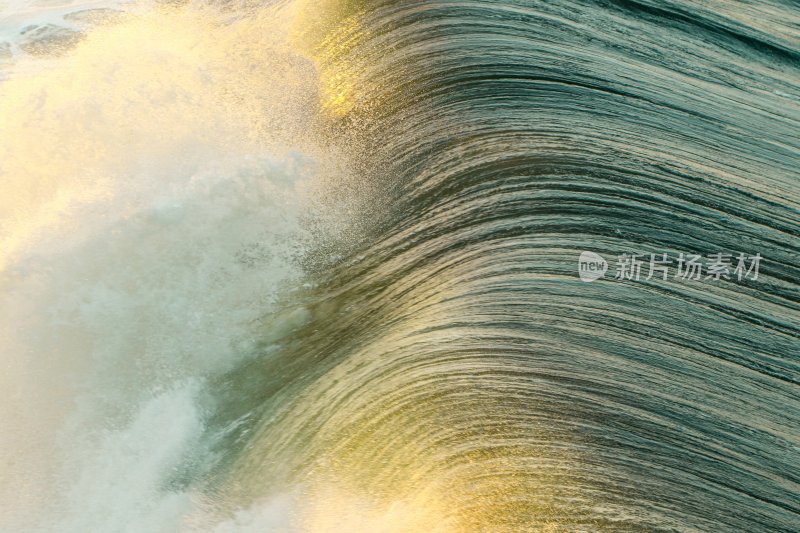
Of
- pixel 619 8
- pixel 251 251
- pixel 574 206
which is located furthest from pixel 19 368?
pixel 619 8

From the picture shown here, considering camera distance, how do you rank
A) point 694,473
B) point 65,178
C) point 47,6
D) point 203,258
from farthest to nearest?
point 47,6 → point 65,178 → point 203,258 → point 694,473

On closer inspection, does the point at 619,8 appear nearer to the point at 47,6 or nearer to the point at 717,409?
the point at 717,409

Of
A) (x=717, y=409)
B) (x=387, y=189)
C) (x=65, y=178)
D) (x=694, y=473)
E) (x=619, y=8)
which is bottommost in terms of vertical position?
(x=694, y=473)

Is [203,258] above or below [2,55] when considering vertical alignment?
below

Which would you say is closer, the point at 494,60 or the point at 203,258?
the point at 203,258

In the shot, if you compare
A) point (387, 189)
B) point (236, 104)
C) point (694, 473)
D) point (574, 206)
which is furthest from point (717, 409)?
point (236, 104)

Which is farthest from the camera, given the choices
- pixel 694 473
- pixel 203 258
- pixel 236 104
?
pixel 236 104

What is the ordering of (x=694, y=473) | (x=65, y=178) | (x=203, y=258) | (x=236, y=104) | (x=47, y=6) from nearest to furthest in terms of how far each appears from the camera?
(x=694, y=473) < (x=203, y=258) < (x=65, y=178) < (x=236, y=104) < (x=47, y=6)

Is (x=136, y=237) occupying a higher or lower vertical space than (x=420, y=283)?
lower

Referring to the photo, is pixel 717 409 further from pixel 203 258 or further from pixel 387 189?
pixel 203 258

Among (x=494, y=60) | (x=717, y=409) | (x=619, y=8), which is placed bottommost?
(x=717, y=409)
